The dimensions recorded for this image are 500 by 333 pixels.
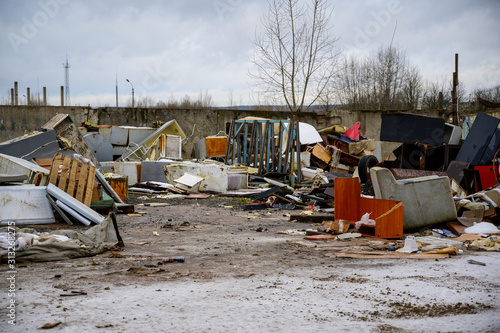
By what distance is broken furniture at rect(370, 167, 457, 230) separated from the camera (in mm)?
6719

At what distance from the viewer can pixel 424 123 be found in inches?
501

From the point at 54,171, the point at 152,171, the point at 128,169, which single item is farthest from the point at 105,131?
the point at 54,171

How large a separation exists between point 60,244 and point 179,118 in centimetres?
1275

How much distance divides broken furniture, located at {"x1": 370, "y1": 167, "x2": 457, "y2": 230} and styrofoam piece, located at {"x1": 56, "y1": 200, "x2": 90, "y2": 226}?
4.38 m

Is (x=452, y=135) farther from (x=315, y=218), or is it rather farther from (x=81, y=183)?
(x=81, y=183)

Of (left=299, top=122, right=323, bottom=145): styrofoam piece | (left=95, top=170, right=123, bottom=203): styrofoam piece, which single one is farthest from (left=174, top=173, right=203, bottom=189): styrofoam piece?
(left=299, top=122, right=323, bottom=145): styrofoam piece

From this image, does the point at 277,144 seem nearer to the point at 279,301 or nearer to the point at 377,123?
the point at 377,123

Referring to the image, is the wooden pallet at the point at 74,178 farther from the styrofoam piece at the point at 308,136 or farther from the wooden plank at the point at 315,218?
the styrofoam piece at the point at 308,136

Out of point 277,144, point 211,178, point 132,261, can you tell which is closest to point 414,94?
point 277,144

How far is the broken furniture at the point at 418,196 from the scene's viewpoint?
672 centimetres

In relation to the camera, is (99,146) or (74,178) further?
(99,146)

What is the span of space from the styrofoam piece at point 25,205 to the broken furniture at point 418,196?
4.99 m

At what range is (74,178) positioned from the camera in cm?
848

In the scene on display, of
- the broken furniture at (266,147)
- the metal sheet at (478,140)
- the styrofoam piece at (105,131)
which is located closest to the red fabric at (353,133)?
the broken furniture at (266,147)
